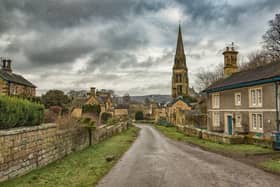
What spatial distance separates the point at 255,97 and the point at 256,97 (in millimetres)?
173

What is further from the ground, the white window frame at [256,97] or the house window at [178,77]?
the house window at [178,77]

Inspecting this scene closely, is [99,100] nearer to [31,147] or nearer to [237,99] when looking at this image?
[237,99]

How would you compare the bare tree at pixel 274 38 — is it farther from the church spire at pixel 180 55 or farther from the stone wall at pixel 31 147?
the church spire at pixel 180 55

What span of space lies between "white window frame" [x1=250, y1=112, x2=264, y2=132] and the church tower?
67983 millimetres

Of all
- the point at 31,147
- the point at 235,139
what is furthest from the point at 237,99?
the point at 31,147

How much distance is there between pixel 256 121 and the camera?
2420 centimetres

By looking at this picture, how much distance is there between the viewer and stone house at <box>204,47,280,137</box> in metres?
22.1

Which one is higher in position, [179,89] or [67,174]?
[179,89]

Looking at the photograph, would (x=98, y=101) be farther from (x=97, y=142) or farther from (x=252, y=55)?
(x=97, y=142)

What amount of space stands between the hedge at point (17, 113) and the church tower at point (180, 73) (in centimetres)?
8295

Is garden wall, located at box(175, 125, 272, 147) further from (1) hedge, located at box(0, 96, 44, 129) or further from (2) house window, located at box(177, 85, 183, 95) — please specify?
(2) house window, located at box(177, 85, 183, 95)

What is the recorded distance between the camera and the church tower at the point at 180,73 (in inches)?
3669

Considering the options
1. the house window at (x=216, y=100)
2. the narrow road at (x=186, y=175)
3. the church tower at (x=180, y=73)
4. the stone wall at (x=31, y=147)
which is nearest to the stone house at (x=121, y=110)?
the church tower at (x=180, y=73)

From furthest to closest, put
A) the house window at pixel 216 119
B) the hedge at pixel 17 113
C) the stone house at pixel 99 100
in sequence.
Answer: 1. the stone house at pixel 99 100
2. the house window at pixel 216 119
3. the hedge at pixel 17 113
